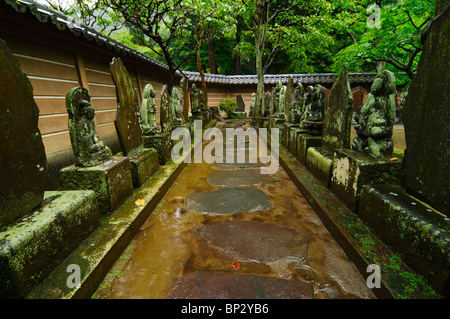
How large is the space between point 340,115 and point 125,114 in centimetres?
309

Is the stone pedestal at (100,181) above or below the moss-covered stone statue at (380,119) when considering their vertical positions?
below

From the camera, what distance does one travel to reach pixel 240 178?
13.1ft

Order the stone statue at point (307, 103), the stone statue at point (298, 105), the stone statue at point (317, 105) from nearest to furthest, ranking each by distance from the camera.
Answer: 1. the stone statue at point (317, 105)
2. the stone statue at point (307, 103)
3. the stone statue at point (298, 105)

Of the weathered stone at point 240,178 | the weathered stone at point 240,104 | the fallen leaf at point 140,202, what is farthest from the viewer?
the weathered stone at point 240,104

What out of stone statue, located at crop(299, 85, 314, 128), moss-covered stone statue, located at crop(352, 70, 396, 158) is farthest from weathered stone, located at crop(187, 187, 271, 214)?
stone statue, located at crop(299, 85, 314, 128)

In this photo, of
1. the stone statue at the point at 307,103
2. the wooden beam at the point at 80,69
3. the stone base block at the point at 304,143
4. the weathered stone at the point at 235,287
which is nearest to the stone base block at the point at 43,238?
the weathered stone at the point at 235,287

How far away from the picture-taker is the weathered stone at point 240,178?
3784mm

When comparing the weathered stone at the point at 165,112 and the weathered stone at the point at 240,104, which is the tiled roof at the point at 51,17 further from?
the weathered stone at the point at 240,104

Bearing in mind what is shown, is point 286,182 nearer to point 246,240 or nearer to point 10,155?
point 246,240

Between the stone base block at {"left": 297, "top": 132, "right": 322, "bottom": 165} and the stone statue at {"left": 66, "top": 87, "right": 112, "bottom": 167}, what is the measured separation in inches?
129

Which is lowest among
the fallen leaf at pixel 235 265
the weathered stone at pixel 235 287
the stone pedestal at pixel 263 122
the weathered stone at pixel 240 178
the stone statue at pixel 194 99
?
the weathered stone at pixel 235 287

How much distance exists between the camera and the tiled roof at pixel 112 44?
3.11 meters

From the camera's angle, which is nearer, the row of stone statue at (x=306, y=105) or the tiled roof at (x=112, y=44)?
the tiled roof at (x=112, y=44)

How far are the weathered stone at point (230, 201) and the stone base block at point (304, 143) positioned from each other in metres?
1.28
